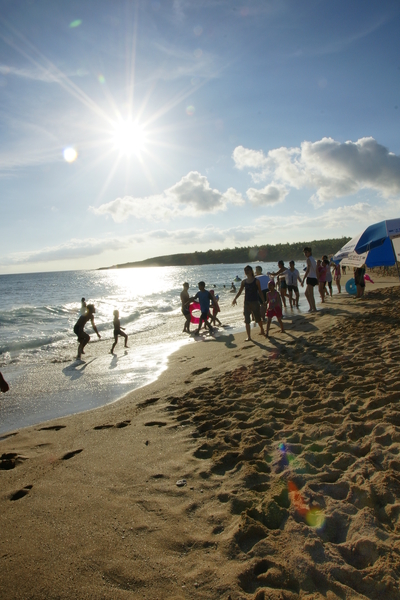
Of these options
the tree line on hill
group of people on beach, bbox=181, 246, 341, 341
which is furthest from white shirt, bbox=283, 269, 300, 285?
the tree line on hill

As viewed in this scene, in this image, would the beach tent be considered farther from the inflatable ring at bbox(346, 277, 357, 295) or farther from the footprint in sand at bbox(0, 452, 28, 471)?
the footprint in sand at bbox(0, 452, 28, 471)

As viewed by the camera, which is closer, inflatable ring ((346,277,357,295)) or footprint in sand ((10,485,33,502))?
footprint in sand ((10,485,33,502))

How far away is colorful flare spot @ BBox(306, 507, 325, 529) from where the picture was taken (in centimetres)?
244

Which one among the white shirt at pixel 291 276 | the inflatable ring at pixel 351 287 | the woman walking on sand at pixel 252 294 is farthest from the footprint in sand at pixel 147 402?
the inflatable ring at pixel 351 287

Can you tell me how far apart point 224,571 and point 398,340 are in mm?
5397

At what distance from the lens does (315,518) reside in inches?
98.0

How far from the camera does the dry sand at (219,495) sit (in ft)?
7.00

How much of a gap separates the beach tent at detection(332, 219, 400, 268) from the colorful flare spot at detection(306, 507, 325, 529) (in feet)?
25.5

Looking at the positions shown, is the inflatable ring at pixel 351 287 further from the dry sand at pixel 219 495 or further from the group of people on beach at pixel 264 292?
the dry sand at pixel 219 495

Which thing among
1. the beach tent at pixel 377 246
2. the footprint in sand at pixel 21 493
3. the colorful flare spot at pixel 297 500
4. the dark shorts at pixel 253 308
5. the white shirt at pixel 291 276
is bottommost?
the colorful flare spot at pixel 297 500

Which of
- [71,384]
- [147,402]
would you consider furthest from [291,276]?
[147,402]

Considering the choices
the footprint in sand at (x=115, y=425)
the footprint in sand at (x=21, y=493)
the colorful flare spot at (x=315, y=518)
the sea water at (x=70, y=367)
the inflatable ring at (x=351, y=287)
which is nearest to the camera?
the colorful flare spot at (x=315, y=518)

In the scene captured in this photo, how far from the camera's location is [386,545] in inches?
85.2

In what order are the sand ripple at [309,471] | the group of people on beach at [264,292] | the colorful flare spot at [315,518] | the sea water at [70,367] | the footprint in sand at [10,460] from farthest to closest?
the group of people on beach at [264,292], the sea water at [70,367], the footprint in sand at [10,460], the colorful flare spot at [315,518], the sand ripple at [309,471]
